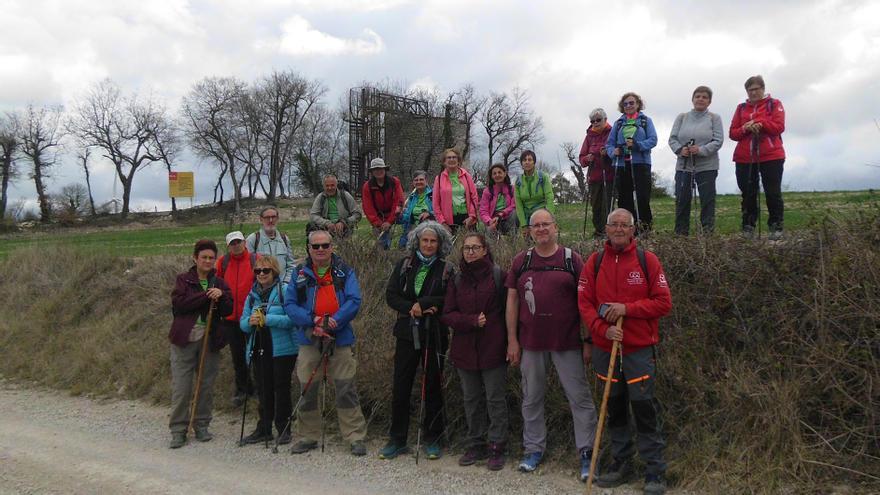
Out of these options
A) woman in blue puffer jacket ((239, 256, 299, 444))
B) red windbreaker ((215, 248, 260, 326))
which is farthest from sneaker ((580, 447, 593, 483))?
red windbreaker ((215, 248, 260, 326))

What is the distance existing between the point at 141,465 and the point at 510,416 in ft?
11.5

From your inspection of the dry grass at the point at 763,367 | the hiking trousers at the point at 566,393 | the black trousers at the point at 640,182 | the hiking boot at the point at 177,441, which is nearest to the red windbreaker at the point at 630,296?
the hiking trousers at the point at 566,393

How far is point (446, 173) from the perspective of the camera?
26.6 ft

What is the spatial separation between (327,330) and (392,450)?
1.25m

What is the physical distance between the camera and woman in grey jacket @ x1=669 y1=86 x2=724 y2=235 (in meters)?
6.97

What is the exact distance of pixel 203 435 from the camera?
6520 mm

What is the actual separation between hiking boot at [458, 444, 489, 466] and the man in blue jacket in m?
1.00

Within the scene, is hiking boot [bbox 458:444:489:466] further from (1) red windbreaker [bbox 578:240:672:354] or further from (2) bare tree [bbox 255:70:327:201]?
(2) bare tree [bbox 255:70:327:201]

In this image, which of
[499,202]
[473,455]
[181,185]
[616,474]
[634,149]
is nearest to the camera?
[616,474]

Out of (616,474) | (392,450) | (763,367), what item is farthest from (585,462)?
(392,450)

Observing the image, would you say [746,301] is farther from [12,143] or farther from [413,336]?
[12,143]

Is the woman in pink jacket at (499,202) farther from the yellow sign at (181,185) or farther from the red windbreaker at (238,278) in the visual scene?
the yellow sign at (181,185)

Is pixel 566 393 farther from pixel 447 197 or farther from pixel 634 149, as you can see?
pixel 447 197

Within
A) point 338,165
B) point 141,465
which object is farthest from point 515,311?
point 338,165
